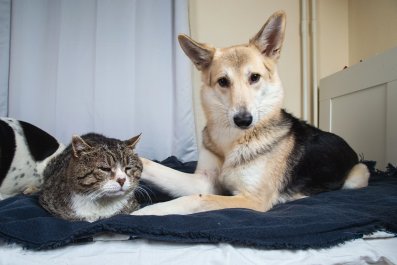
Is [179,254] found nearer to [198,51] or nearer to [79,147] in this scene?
[79,147]

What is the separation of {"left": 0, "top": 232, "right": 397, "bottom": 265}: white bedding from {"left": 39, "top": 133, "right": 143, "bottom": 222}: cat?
8.7 inches

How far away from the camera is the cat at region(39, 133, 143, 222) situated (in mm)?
1036

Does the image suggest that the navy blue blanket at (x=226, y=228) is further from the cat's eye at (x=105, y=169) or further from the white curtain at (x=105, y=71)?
the white curtain at (x=105, y=71)

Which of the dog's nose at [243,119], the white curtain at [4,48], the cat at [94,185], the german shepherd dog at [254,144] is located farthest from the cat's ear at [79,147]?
the white curtain at [4,48]

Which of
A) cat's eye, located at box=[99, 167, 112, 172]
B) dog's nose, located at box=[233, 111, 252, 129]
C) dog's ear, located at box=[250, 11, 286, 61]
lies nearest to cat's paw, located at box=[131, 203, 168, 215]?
cat's eye, located at box=[99, 167, 112, 172]

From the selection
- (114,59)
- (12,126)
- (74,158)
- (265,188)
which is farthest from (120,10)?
(265,188)

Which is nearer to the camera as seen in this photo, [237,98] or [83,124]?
[237,98]

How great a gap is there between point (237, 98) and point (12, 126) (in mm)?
1264

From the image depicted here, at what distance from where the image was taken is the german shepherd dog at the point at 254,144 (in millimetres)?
1316

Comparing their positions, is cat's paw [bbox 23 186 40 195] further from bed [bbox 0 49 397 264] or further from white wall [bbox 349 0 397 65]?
white wall [bbox 349 0 397 65]

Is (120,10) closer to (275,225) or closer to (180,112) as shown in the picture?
(180,112)

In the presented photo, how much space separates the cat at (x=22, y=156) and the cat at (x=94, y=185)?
1.78 feet

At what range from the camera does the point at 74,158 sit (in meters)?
1.09

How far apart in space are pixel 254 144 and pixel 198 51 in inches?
22.5
